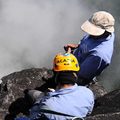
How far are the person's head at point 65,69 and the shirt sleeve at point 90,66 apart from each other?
1.85 feet

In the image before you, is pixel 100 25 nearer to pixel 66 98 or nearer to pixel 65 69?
pixel 65 69

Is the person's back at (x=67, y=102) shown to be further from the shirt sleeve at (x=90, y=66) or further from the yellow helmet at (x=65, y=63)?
the shirt sleeve at (x=90, y=66)

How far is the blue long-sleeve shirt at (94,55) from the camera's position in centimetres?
342

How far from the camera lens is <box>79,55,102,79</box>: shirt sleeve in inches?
135

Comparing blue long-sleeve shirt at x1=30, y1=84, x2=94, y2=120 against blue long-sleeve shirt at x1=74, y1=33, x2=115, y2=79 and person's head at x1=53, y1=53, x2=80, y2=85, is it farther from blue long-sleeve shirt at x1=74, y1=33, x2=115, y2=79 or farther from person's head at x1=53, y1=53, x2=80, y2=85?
blue long-sleeve shirt at x1=74, y1=33, x2=115, y2=79

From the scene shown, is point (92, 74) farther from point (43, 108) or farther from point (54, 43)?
point (54, 43)

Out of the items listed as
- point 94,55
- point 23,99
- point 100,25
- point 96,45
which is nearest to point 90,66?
point 94,55

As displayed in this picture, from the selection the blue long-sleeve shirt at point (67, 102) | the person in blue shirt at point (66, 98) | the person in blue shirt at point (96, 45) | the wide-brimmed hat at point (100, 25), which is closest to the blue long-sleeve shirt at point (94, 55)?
the person in blue shirt at point (96, 45)

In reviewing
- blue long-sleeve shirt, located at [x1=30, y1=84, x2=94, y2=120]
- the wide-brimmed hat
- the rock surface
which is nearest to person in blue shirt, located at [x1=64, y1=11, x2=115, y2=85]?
the wide-brimmed hat

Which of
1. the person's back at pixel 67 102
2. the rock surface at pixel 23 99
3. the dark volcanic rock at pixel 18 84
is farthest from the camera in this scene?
the dark volcanic rock at pixel 18 84

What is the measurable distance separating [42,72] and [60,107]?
1772 mm

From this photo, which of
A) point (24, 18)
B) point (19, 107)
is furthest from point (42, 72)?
point (24, 18)

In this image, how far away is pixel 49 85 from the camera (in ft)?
13.3

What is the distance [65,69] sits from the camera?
2801 mm
